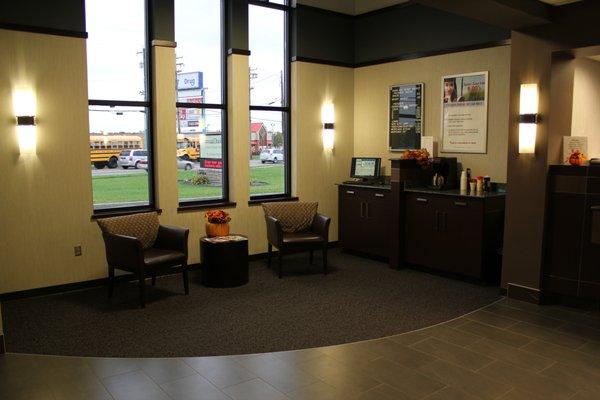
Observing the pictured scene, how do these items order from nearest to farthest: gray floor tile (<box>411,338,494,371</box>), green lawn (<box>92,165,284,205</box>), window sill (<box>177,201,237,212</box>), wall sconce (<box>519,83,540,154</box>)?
gray floor tile (<box>411,338,494,371</box>)
wall sconce (<box>519,83,540,154</box>)
green lawn (<box>92,165,284,205</box>)
window sill (<box>177,201,237,212</box>)

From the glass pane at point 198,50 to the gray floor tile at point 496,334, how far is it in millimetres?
4016

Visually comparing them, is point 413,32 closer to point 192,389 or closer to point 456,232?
point 456,232

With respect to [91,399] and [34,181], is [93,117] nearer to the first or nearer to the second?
[34,181]

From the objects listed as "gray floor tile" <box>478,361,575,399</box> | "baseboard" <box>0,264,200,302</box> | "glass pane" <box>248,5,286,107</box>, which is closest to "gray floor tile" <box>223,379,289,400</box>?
"gray floor tile" <box>478,361,575,399</box>

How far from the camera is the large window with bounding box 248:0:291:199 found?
22.7ft

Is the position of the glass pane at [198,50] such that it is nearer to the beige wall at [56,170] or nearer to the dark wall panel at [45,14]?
the beige wall at [56,170]

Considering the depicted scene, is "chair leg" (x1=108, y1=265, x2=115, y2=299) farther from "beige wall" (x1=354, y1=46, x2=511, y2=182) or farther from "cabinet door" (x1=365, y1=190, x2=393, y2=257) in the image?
"beige wall" (x1=354, y1=46, x2=511, y2=182)

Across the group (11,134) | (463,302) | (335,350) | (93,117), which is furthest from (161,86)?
(463,302)

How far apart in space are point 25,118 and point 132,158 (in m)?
1.26

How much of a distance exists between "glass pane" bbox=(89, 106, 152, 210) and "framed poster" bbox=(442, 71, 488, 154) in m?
3.65

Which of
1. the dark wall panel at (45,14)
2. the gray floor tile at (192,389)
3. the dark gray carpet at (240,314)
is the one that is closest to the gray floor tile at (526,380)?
the dark gray carpet at (240,314)

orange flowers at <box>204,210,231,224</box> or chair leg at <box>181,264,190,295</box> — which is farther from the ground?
orange flowers at <box>204,210,231,224</box>

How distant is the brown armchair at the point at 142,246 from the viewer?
493 centimetres

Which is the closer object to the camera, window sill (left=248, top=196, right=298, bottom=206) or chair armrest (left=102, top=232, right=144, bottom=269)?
chair armrest (left=102, top=232, right=144, bottom=269)
